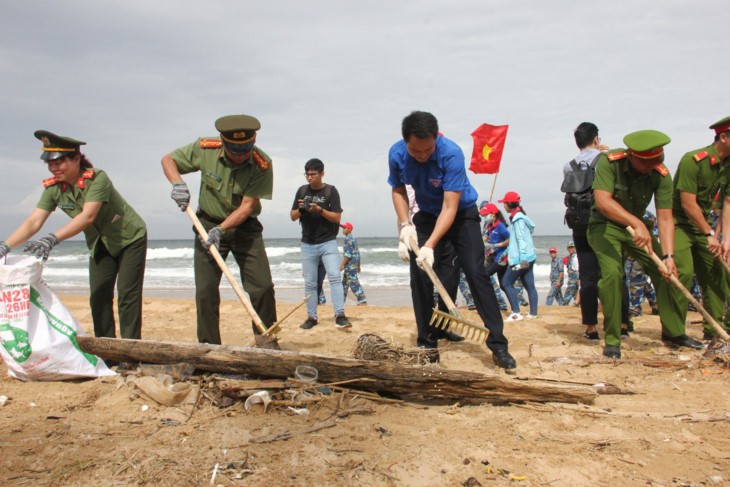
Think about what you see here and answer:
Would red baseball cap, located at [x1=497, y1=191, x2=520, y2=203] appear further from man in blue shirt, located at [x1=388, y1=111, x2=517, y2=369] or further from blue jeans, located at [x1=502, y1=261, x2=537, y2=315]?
man in blue shirt, located at [x1=388, y1=111, x2=517, y2=369]

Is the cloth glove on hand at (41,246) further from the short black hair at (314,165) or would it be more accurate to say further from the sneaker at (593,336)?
the sneaker at (593,336)

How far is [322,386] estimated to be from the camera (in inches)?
125

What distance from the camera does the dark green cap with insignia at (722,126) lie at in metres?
4.64

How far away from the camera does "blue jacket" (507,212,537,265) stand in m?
7.25

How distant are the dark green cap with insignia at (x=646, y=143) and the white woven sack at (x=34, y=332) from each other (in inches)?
164

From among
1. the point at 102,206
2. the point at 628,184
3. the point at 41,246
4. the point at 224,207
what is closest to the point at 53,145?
the point at 102,206

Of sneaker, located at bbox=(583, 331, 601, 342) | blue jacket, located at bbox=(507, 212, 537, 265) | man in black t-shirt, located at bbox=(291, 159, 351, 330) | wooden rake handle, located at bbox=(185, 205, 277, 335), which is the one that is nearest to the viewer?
wooden rake handle, located at bbox=(185, 205, 277, 335)

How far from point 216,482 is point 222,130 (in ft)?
8.37

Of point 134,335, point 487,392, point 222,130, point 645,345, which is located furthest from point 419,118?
point 645,345

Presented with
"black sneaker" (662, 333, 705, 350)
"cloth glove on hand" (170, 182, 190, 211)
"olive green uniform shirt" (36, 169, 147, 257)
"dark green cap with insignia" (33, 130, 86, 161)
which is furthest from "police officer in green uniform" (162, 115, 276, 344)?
"black sneaker" (662, 333, 705, 350)

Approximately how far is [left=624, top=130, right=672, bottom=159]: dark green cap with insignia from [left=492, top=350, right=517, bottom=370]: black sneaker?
1.85 meters

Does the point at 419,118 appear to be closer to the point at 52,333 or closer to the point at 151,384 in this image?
the point at 151,384

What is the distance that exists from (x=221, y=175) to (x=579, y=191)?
325 cm

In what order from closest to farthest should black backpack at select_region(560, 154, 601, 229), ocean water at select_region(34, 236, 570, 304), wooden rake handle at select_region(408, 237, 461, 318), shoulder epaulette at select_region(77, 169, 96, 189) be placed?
wooden rake handle at select_region(408, 237, 461, 318) → shoulder epaulette at select_region(77, 169, 96, 189) → black backpack at select_region(560, 154, 601, 229) → ocean water at select_region(34, 236, 570, 304)
